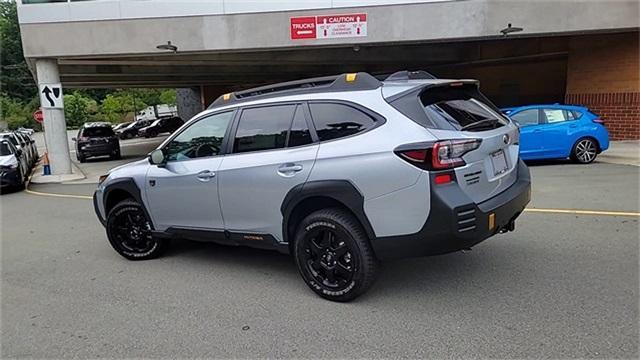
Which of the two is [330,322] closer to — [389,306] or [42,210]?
[389,306]

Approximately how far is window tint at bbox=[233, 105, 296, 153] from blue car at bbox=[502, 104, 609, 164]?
8.11 m

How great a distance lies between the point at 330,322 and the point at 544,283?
1944 mm

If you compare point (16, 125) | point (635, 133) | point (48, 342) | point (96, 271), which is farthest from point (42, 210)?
point (16, 125)

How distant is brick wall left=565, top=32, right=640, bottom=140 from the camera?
47.4 feet

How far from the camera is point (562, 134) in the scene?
35.8 ft

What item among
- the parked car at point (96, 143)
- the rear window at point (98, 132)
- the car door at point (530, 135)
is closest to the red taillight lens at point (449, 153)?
the car door at point (530, 135)

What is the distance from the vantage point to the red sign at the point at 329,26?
13750 mm

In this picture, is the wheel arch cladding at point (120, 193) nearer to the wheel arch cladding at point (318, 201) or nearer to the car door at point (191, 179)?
the car door at point (191, 179)

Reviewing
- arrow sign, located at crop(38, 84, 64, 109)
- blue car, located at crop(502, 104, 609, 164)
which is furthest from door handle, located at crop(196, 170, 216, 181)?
arrow sign, located at crop(38, 84, 64, 109)

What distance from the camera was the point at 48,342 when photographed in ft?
11.7

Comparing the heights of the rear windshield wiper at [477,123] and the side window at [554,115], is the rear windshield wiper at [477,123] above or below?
above

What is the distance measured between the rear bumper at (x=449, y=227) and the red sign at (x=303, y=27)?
11235 mm

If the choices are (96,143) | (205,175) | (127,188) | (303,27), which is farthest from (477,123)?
(96,143)

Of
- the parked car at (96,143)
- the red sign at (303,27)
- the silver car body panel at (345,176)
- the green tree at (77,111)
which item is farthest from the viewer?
the green tree at (77,111)
